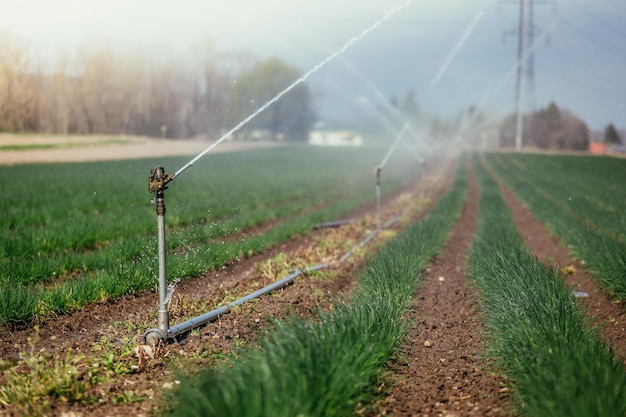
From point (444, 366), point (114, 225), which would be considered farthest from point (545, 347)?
point (114, 225)

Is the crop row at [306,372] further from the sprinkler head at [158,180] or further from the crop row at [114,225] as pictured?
the crop row at [114,225]

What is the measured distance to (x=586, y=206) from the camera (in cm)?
1797

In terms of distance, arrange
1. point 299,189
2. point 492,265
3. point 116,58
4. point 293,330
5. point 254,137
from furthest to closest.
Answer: point 254,137 < point 299,189 < point 116,58 < point 492,265 < point 293,330

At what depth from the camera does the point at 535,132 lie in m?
48.4

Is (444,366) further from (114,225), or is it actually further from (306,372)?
(114,225)

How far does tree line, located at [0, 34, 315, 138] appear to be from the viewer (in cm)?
1295

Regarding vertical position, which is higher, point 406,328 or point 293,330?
point 293,330

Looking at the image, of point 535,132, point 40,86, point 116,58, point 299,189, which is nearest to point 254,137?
point 535,132

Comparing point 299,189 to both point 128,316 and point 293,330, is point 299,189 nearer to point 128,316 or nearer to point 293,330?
point 128,316

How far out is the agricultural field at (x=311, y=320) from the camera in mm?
3670

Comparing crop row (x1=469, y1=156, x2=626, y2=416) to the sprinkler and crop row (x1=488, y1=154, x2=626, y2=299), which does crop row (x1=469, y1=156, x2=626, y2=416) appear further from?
the sprinkler

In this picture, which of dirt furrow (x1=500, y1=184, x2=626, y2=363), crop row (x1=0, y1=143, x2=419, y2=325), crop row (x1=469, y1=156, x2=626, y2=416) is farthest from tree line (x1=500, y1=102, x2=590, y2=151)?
crop row (x1=469, y1=156, x2=626, y2=416)

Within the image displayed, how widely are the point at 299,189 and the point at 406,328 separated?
19987 millimetres

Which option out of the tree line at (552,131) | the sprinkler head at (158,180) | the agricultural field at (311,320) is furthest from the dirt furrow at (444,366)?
the tree line at (552,131)
